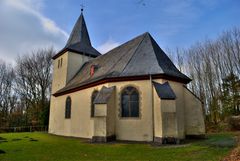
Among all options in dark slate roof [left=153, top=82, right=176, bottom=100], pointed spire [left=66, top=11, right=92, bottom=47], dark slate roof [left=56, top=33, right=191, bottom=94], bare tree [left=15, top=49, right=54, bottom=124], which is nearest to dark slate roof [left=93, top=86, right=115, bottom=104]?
dark slate roof [left=56, top=33, right=191, bottom=94]

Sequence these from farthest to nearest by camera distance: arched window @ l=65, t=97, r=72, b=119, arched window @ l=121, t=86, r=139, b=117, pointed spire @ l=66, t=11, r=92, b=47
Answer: pointed spire @ l=66, t=11, r=92, b=47, arched window @ l=65, t=97, r=72, b=119, arched window @ l=121, t=86, r=139, b=117

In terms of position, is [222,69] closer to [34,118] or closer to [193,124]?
[193,124]

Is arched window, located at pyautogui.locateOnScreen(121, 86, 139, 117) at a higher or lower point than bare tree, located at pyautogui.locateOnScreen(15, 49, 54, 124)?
lower

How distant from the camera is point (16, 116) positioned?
110 ft

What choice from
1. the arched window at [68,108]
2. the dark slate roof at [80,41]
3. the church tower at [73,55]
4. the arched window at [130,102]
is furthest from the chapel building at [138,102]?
the dark slate roof at [80,41]

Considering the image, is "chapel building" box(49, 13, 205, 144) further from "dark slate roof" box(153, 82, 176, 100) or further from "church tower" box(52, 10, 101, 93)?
"church tower" box(52, 10, 101, 93)

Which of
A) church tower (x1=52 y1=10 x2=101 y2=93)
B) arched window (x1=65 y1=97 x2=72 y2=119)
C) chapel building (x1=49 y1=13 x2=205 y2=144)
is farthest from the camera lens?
church tower (x1=52 y1=10 x2=101 y2=93)

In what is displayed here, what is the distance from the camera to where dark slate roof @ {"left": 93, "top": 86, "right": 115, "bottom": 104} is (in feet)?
44.2

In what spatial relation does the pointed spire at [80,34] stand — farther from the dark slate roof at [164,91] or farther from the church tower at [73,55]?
the dark slate roof at [164,91]

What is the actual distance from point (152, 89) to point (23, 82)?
29.0 metres

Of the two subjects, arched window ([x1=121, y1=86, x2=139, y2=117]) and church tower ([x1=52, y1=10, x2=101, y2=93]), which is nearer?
arched window ([x1=121, y1=86, x2=139, y2=117])

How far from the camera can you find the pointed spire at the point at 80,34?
85.3 ft

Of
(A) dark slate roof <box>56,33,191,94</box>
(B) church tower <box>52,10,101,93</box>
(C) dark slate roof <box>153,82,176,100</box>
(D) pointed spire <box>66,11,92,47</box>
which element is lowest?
(C) dark slate roof <box>153,82,176,100</box>

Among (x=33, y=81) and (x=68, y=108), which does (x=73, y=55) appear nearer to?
(x=68, y=108)
